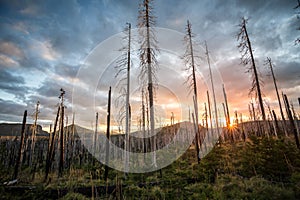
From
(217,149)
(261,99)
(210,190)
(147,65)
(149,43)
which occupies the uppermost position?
(149,43)

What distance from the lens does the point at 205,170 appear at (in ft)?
30.8

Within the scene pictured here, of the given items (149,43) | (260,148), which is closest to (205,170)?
(260,148)

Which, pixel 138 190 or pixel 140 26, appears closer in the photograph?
pixel 138 190

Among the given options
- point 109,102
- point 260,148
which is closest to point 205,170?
point 260,148

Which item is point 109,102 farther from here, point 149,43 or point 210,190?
point 210,190

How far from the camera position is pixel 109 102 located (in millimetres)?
14211

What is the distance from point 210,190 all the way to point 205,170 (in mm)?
2382

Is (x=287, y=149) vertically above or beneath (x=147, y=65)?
beneath

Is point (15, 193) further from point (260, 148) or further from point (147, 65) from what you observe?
point (260, 148)

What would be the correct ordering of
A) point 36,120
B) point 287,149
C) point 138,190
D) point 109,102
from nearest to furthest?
1. point 287,149
2. point 138,190
3. point 109,102
4. point 36,120

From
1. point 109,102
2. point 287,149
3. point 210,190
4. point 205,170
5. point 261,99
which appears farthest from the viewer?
point 109,102

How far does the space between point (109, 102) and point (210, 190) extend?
10.3 meters

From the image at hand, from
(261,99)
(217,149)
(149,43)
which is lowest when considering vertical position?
(217,149)

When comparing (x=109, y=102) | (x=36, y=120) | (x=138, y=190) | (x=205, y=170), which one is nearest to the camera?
(x=138, y=190)
